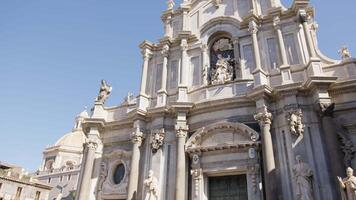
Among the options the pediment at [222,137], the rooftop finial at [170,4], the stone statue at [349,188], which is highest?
the rooftop finial at [170,4]

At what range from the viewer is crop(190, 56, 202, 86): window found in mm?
15131

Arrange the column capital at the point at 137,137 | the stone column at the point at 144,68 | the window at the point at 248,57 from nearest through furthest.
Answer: the column capital at the point at 137,137
the window at the point at 248,57
the stone column at the point at 144,68

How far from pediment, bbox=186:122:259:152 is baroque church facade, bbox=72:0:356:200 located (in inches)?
1.7

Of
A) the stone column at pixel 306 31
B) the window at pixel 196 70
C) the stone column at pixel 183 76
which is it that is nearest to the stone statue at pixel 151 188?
the stone column at pixel 183 76

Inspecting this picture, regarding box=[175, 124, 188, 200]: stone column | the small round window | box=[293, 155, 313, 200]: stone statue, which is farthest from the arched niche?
the small round window

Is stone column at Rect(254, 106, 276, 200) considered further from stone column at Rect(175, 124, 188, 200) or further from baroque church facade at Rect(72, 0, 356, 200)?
stone column at Rect(175, 124, 188, 200)

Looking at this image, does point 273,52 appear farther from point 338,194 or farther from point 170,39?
point 338,194

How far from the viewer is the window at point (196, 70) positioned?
15131 mm

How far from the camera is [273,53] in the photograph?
46.1ft

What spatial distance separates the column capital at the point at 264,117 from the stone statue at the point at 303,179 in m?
1.72

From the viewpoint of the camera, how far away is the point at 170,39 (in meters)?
16.5

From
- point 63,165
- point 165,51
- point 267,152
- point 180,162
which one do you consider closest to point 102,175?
point 180,162

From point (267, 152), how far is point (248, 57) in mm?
5314

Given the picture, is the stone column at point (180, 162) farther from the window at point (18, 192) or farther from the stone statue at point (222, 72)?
the window at point (18, 192)
